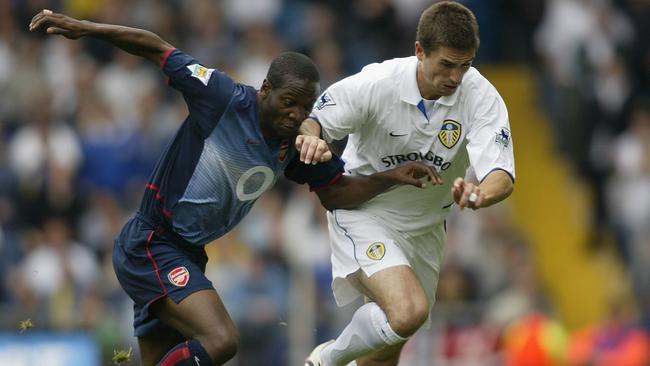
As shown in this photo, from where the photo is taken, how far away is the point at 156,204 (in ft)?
29.9

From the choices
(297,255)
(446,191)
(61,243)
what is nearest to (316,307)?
(297,255)

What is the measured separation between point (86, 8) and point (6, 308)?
5.03m

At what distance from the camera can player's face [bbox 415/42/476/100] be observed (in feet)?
29.1

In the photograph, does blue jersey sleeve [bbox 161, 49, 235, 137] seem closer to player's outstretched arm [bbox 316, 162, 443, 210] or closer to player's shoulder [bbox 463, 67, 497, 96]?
player's outstretched arm [bbox 316, 162, 443, 210]

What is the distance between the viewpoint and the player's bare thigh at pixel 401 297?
8977mm

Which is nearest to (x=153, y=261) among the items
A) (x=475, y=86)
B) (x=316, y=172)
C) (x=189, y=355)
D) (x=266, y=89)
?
(x=189, y=355)

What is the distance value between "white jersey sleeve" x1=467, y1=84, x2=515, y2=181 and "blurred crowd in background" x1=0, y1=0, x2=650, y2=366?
5.92 m

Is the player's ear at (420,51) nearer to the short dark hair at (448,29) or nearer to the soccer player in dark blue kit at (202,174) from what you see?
the short dark hair at (448,29)

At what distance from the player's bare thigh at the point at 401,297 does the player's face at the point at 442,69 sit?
45.2 inches

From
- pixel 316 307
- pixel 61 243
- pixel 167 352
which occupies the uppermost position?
pixel 167 352

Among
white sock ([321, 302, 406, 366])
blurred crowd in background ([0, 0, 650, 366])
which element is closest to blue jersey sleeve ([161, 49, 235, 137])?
white sock ([321, 302, 406, 366])

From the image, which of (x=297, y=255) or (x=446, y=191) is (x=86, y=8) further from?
(x=446, y=191)

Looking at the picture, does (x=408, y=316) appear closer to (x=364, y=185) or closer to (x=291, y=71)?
(x=364, y=185)

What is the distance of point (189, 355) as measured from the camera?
28.5 feet
